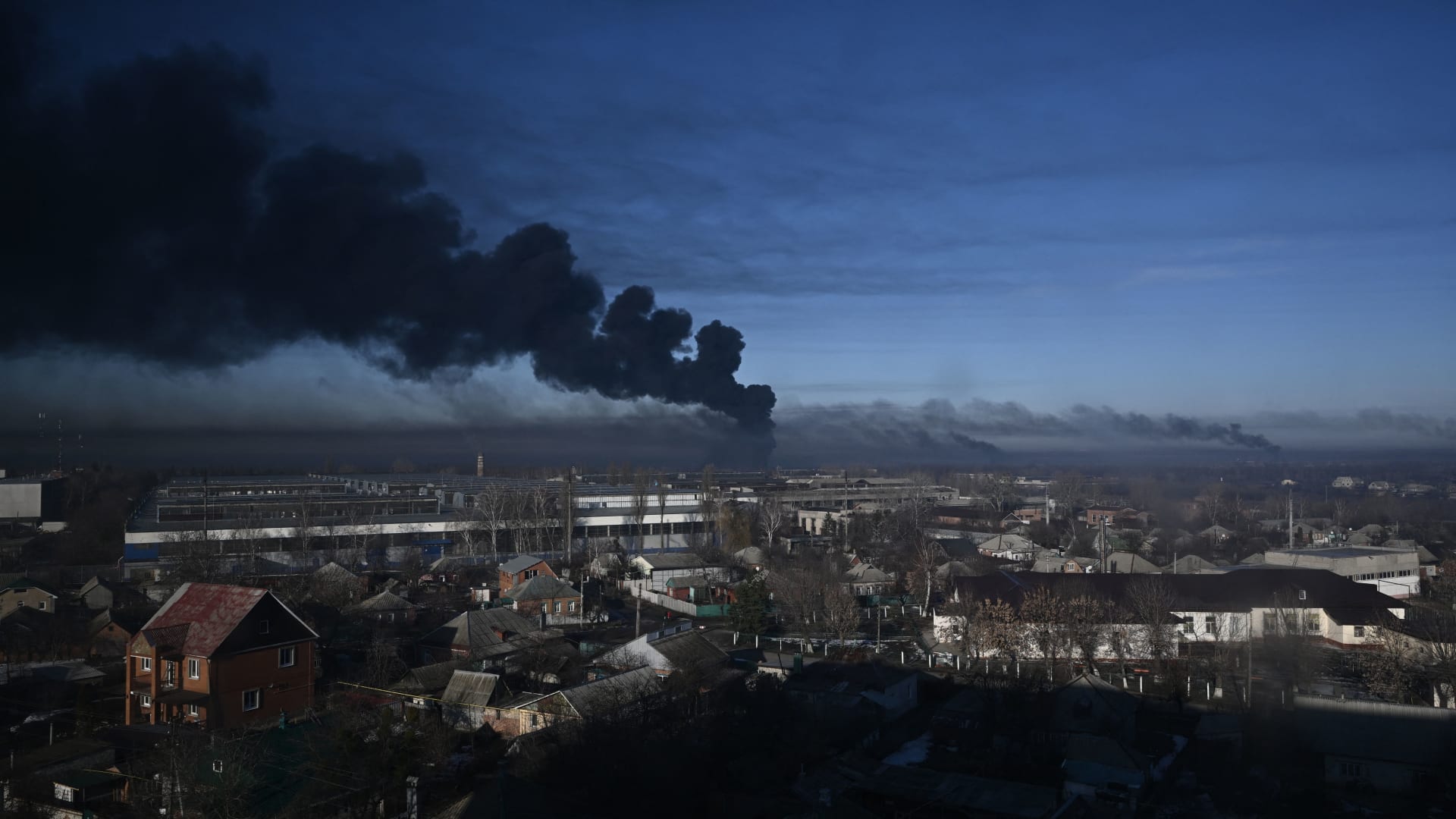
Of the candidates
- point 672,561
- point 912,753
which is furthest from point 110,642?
point 912,753

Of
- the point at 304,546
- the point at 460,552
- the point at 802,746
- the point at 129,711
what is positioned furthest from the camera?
the point at 460,552

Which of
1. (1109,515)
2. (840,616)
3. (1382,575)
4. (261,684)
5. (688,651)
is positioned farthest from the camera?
(1109,515)

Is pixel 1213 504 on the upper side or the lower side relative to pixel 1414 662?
lower

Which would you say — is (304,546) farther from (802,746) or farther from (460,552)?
(802,746)

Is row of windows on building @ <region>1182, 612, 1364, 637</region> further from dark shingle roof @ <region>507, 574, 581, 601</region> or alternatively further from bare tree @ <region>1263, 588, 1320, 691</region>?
dark shingle roof @ <region>507, 574, 581, 601</region>

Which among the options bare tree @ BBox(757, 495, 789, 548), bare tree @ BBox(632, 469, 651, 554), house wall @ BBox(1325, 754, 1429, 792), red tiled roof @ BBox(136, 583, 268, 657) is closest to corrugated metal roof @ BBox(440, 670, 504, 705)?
red tiled roof @ BBox(136, 583, 268, 657)

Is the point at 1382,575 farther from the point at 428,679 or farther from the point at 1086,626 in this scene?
the point at 428,679

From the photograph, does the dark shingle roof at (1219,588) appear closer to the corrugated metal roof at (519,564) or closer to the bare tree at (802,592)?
the bare tree at (802,592)

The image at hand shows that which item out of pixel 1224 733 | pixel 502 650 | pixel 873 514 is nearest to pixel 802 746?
pixel 1224 733
